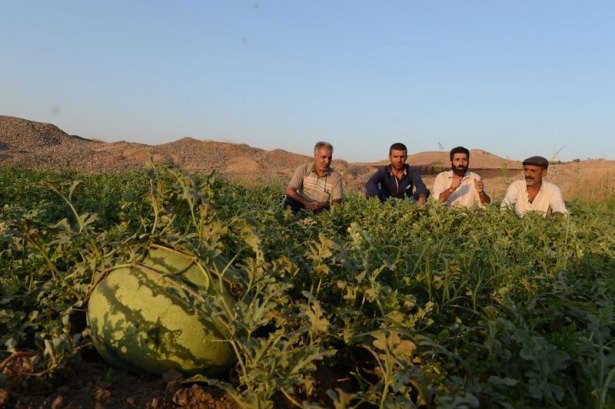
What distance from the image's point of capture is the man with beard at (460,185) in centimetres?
738

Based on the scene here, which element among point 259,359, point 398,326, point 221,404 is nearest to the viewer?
point 259,359

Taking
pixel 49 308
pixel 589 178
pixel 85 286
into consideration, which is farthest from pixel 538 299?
pixel 589 178

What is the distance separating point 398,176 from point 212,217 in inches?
237

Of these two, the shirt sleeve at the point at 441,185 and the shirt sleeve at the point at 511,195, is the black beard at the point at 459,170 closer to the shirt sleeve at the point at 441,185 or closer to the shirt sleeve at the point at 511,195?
the shirt sleeve at the point at 441,185

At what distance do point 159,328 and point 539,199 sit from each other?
5.77 m

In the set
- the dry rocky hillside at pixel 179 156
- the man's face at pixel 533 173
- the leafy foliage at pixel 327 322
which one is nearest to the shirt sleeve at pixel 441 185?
the man's face at pixel 533 173

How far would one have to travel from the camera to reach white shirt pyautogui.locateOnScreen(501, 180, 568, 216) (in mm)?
6695

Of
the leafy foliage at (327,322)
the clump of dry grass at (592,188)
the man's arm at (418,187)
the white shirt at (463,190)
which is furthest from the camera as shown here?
the clump of dry grass at (592,188)

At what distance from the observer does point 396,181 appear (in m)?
8.04

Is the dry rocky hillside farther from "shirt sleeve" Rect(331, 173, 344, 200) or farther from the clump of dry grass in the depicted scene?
"shirt sleeve" Rect(331, 173, 344, 200)

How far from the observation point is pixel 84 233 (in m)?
2.33

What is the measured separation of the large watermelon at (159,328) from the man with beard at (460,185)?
18.5 ft

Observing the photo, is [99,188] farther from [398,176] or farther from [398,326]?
[398,326]

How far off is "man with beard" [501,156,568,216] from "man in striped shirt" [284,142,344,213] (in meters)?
2.27
